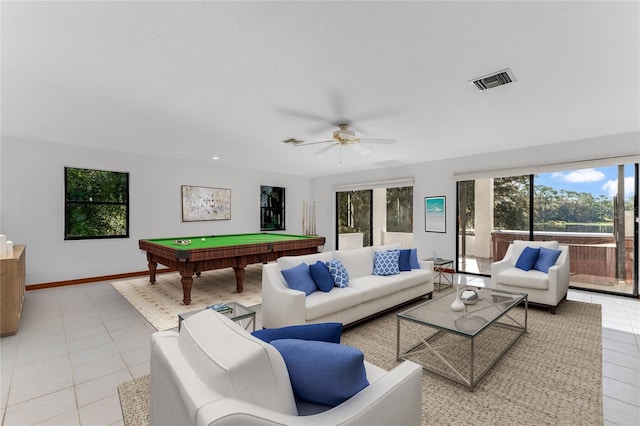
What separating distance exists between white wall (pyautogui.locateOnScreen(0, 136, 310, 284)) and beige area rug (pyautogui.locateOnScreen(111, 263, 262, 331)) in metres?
0.79

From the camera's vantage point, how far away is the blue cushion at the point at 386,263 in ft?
13.1

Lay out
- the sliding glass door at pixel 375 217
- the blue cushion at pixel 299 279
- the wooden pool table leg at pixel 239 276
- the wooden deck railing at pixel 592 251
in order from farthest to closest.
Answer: the sliding glass door at pixel 375 217
the wooden pool table leg at pixel 239 276
the wooden deck railing at pixel 592 251
the blue cushion at pixel 299 279

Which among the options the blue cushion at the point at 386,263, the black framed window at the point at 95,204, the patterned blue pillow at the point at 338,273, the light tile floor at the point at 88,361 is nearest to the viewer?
the light tile floor at the point at 88,361

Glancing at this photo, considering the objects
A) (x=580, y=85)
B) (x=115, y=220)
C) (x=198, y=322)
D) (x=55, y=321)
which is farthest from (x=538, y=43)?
(x=115, y=220)

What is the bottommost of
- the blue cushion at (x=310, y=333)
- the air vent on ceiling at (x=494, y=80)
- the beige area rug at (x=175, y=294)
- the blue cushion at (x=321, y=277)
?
the beige area rug at (x=175, y=294)

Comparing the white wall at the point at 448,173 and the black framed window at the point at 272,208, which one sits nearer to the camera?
the white wall at the point at 448,173

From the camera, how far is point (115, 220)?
5.72 meters

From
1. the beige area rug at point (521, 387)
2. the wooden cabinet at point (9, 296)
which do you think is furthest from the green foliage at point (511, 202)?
the wooden cabinet at point (9, 296)

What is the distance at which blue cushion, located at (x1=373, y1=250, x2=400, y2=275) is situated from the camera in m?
3.98

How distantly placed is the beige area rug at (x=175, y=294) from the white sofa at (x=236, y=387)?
234cm

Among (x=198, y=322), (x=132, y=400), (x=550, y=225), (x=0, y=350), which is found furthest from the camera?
(x=550, y=225)

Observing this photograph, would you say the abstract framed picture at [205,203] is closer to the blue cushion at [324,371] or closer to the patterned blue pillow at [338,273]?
the patterned blue pillow at [338,273]

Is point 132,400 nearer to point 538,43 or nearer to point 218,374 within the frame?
point 218,374

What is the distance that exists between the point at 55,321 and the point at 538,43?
Answer: 537 cm
